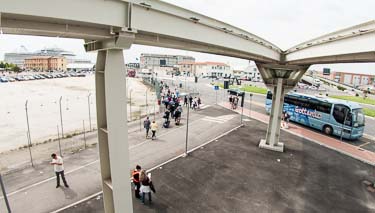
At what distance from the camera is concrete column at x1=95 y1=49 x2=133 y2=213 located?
5227 mm

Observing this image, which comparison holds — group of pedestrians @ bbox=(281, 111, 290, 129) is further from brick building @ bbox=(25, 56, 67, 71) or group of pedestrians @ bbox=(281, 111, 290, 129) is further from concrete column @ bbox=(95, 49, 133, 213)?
brick building @ bbox=(25, 56, 67, 71)

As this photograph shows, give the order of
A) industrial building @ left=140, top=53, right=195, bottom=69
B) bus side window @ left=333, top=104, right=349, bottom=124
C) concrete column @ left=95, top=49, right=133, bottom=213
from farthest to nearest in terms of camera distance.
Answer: industrial building @ left=140, top=53, right=195, bottom=69, bus side window @ left=333, top=104, right=349, bottom=124, concrete column @ left=95, top=49, right=133, bottom=213

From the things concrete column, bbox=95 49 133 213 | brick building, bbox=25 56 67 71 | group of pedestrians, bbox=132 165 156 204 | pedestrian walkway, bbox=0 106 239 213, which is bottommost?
pedestrian walkway, bbox=0 106 239 213

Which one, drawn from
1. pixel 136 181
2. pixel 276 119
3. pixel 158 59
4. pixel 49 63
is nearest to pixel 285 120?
pixel 276 119

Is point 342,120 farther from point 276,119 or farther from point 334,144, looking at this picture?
point 276,119

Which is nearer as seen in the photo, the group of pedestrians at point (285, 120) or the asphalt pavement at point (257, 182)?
the asphalt pavement at point (257, 182)

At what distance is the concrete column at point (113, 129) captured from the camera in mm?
5227

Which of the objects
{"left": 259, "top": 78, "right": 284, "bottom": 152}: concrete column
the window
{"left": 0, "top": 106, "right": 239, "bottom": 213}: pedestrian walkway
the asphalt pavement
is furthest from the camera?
the window

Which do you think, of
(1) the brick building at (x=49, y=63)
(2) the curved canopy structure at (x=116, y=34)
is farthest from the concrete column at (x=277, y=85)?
(1) the brick building at (x=49, y=63)

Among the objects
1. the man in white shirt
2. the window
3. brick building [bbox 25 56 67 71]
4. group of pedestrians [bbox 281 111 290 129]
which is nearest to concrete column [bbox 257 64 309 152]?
group of pedestrians [bbox 281 111 290 129]

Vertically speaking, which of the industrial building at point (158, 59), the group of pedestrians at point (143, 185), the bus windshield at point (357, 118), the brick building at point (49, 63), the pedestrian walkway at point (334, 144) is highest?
the industrial building at point (158, 59)

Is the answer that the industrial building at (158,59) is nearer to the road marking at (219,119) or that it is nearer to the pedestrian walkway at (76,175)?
the road marking at (219,119)

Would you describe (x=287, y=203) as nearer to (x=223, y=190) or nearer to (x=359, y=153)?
(x=223, y=190)

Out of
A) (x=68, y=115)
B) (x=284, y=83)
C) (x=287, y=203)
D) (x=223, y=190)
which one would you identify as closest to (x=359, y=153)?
(x=284, y=83)
